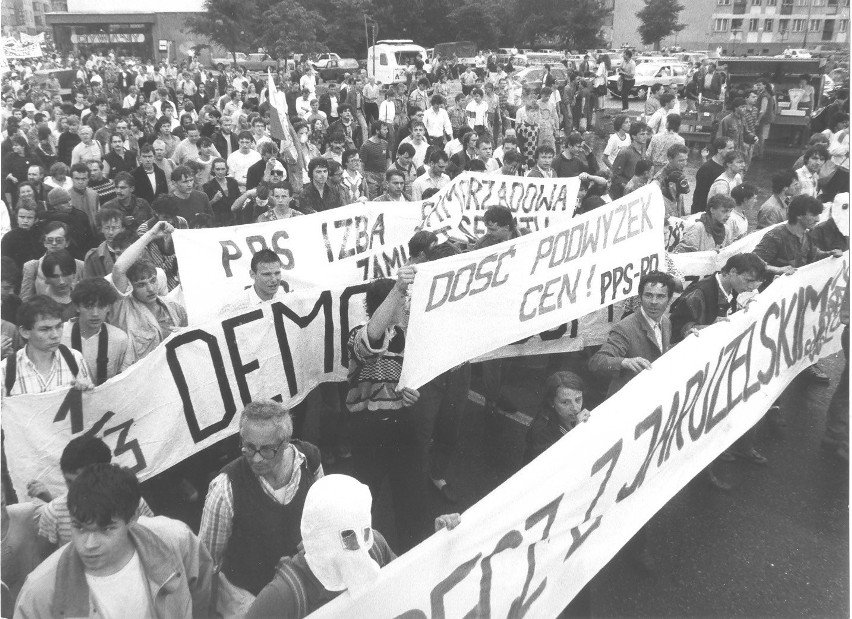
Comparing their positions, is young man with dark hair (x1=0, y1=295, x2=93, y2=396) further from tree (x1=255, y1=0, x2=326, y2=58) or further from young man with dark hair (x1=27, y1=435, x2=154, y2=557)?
tree (x1=255, y1=0, x2=326, y2=58)

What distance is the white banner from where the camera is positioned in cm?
542

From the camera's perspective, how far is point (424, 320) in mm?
4305

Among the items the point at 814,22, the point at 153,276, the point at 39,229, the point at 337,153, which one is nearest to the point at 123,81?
the point at 337,153

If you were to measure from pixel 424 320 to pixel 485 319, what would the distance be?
624 mm

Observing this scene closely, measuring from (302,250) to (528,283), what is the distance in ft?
6.02

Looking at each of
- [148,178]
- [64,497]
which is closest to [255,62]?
[148,178]

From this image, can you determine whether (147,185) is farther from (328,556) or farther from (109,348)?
(328,556)

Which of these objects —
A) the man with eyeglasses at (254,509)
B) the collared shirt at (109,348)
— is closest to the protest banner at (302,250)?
A: the collared shirt at (109,348)

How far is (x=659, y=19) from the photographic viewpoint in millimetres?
55188

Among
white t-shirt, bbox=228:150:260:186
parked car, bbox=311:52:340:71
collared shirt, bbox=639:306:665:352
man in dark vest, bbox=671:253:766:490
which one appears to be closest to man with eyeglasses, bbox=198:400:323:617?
collared shirt, bbox=639:306:665:352

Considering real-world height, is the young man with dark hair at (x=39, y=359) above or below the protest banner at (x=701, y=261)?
above

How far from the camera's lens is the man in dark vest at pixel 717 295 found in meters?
Result: 5.05

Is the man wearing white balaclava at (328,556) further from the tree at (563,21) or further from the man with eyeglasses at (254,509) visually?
the tree at (563,21)

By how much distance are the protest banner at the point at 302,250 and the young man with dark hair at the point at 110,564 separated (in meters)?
2.57
